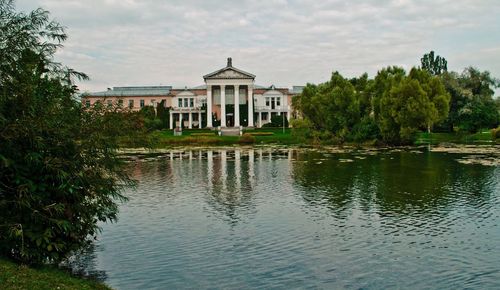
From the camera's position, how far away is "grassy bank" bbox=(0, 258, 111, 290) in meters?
8.68

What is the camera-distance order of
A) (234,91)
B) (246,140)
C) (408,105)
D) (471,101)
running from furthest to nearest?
(234,91), (246,140), (471,101), (408,105)

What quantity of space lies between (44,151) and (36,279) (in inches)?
104

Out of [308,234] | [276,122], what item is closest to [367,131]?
[308,234]

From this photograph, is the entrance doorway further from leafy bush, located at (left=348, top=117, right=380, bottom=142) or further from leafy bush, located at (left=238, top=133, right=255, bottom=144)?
leafy bush, located at (left=348, top=117, right=380, bottom=142)

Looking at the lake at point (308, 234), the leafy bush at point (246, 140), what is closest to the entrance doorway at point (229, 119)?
the leafy bush at point (246, 140)

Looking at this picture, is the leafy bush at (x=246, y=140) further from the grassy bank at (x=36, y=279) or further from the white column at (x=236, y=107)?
the grassy bank at (x=36, y=279)

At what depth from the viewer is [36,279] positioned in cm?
915

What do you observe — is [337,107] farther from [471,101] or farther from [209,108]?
[209,108]

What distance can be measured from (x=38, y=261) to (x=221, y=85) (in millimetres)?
90714

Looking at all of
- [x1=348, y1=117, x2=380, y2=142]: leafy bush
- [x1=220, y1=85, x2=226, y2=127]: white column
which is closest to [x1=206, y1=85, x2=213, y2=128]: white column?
[x1=220, y1=85, x2=226, y2=127]: white column

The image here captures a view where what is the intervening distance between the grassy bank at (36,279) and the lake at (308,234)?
3.12 feet

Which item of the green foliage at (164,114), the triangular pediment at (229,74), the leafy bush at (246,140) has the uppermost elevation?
the triangular pediment at (229,74)

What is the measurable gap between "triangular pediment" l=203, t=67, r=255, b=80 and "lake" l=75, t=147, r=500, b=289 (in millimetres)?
74211

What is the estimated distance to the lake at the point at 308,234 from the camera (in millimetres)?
10922
